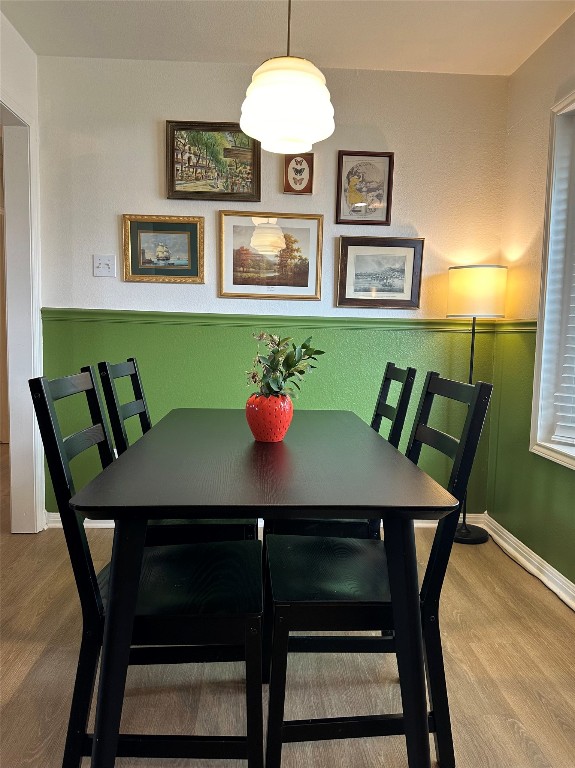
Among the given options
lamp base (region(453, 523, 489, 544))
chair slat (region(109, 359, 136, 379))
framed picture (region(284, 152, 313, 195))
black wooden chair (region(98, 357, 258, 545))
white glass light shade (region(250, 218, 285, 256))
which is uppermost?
framed picture (region(284, 152, 313, 195))

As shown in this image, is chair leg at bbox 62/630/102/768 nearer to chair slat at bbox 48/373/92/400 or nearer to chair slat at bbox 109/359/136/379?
chair slat at bbox 48/373/92/400

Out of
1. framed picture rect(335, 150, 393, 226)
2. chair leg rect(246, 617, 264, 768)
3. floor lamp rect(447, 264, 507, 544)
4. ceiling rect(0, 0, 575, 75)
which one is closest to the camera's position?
chair leg rect(246, 617, 264, 768)

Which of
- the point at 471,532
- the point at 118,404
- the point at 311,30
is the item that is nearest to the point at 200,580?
the point at 118,404

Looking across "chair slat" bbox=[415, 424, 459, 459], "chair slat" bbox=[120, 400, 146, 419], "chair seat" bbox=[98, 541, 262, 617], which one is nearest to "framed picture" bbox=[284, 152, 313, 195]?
"chair slat" bbox=[120, 400, 146, 419]

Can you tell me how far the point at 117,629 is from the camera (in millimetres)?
1129

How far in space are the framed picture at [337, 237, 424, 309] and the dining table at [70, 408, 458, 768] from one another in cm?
175

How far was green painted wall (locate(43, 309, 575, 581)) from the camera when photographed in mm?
2936

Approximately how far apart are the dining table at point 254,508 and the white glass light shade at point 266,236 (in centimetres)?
179

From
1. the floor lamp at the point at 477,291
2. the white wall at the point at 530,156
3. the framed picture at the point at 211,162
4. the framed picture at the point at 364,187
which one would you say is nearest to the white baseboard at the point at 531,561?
the floor lamp at the point at 477,291

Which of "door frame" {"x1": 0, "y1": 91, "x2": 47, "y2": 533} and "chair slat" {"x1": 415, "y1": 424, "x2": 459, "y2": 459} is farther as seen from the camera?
"door frame" {"x1": 0, "y1": 91, "x2": 47, "y2": 533}

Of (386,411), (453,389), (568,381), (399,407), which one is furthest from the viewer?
(568,381)

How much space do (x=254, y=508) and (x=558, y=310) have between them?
2.04m

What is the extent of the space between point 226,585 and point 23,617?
3.85 ft

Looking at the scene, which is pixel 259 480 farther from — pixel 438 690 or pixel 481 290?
pixel 481 290
